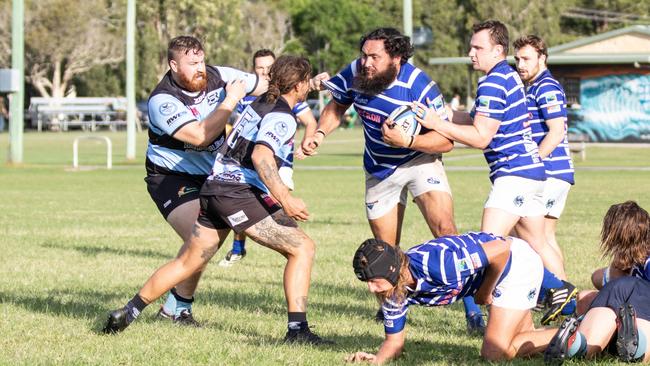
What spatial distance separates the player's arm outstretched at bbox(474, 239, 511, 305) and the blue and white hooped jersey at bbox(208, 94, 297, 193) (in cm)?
163

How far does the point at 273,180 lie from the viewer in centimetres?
770

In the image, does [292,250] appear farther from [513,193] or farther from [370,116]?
[513,193]

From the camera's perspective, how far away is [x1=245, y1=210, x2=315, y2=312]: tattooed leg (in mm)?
8055

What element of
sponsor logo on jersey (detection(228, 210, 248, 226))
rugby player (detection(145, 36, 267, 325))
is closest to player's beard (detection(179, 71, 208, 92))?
rugby player (detection(145, 36, 267, 325))

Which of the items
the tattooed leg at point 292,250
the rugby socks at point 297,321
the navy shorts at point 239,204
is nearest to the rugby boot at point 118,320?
the navy shorts at point 239,204

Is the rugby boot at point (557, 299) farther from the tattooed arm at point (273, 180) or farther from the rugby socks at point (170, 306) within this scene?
the rugby socks at point (170, 306)

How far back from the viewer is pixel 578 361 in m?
7.11

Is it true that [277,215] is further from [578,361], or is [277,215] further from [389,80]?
[578,361]

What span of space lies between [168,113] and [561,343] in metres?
3.41

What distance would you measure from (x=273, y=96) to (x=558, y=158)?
2796 mm

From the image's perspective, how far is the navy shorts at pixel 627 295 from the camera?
712 cm

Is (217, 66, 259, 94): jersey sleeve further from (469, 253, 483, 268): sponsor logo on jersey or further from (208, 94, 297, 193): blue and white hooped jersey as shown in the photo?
(469, 253, 483, 268): sponsor logo on jersey

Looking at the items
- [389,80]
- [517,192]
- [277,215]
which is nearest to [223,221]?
[277,215]

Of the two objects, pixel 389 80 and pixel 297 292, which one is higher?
pixel 389 80
